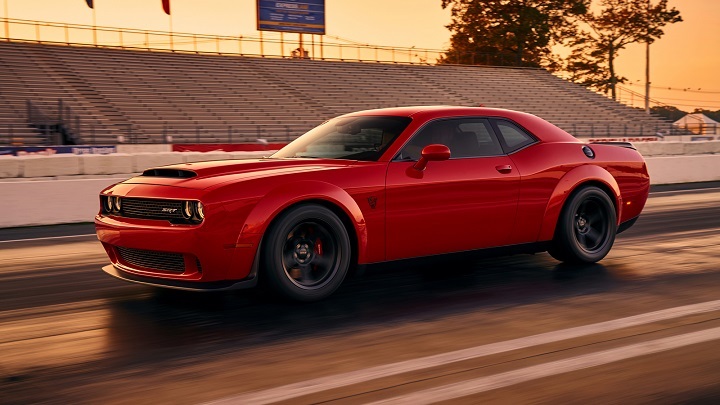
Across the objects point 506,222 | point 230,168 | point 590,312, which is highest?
point 230,168

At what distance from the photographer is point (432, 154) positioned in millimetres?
6398

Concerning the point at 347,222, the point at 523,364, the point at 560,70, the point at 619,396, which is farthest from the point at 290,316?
the point at 560,70

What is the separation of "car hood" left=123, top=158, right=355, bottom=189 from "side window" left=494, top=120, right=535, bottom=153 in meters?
1.56

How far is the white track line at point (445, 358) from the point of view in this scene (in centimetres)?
397

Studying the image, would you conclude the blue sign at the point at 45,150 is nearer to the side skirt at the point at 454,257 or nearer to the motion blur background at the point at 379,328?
the motion blur background at the point at 379,328

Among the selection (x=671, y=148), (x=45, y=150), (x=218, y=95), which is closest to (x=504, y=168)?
(x=671, y=148)

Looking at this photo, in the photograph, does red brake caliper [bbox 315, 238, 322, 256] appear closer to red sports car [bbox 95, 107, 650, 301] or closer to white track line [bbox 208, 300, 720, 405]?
red sports car [bbox 95, 107, 650, 301]

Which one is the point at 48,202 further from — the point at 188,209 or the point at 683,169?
the point at 683,169

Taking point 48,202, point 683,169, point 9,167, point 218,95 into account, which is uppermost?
point 218,95

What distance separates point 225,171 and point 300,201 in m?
0.63

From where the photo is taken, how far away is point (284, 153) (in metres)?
7.16

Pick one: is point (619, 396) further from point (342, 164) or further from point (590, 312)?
point (342, 164)

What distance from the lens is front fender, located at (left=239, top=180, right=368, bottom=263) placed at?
5.67 metres

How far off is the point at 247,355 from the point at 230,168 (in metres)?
1.85
